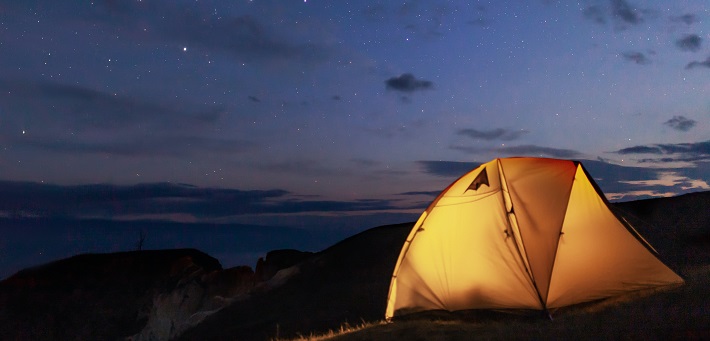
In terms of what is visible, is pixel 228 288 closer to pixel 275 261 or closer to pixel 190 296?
pixel 190 296

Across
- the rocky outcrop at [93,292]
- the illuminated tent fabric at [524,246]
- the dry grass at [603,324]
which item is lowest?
the rocky outcrop at [93,292]

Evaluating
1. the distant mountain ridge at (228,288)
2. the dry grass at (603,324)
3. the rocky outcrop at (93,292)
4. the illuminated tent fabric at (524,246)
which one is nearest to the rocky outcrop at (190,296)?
the distant mountain ridge at (228,288)

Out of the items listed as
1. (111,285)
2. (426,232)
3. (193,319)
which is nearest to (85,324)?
(111,285)

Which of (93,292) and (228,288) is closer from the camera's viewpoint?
(228,288)

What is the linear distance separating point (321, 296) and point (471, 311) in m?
18.9

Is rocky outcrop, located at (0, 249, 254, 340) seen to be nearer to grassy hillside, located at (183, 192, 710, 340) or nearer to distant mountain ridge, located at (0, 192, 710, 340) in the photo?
distant mountain ridge, located at (0, 192, 710, 340)

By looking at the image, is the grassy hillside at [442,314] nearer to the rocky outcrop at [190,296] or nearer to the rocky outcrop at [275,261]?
the rocky outcrop at [275,261]

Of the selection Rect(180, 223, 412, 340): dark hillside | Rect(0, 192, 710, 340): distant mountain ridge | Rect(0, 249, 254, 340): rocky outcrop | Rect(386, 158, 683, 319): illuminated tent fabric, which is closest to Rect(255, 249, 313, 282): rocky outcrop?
Rect(0, 192, 710, 340): distant mountain ridge

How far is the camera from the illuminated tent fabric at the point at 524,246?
1331 cm

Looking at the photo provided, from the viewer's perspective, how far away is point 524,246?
523 inches

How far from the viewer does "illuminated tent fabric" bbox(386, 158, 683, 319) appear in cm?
1331

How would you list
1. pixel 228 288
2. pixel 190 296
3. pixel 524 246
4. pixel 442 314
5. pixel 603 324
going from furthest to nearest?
1. pixel 190 296
2. pixel 228 288
3. pixel 442 314
4. pixel 524 246
5. pixel 603 324

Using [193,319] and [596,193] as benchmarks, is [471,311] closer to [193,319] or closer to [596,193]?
[596,193]

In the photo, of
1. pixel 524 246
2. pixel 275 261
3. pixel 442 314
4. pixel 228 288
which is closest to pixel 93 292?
pixel 228 288
